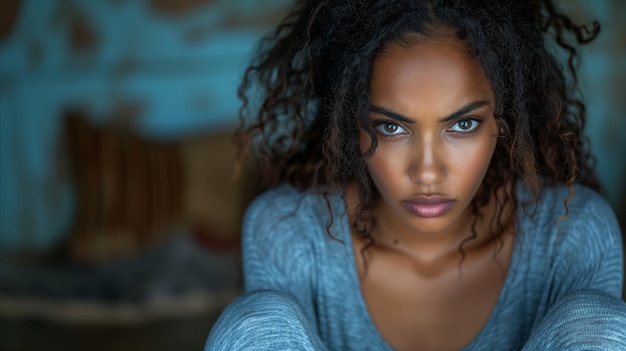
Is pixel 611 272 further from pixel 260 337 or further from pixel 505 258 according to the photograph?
pixel 260 337

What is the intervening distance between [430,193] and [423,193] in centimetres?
1

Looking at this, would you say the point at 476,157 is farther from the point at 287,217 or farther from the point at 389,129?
the point at 287,217

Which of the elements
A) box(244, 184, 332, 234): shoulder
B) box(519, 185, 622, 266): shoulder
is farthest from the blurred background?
box(519, 185, 622, 266): shoulder

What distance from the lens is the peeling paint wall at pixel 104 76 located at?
3.77 meters

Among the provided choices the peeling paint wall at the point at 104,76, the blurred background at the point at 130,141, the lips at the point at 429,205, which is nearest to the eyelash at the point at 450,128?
the lips at the point at 429,205

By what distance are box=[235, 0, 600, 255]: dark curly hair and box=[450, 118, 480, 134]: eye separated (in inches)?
1.9

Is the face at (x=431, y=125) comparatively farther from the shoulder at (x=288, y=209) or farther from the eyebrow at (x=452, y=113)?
the shoulder at (x=288, y=209)

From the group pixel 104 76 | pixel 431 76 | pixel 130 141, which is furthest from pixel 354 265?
pixel 104 76

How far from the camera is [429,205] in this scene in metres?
1.61

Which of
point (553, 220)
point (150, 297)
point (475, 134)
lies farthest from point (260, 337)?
point (150, 297)

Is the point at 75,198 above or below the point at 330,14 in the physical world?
below

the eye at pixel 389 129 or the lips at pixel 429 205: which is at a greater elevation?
the eye at pixel 389 129

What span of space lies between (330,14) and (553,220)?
0.65 metres

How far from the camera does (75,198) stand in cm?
387
